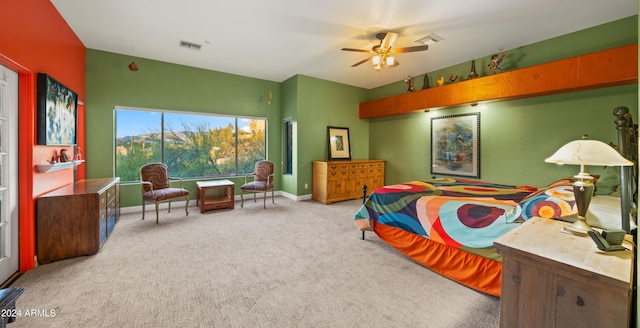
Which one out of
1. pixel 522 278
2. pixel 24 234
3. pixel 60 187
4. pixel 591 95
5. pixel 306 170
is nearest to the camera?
pixel 522 278

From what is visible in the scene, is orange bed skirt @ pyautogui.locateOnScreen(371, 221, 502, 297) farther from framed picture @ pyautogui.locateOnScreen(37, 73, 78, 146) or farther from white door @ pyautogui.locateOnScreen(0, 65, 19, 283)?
framed picture @ pyautogui.locateOnScreen(37, 73, 78, 146)

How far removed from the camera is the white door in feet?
7.50

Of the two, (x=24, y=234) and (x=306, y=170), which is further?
(x=306, y=170)

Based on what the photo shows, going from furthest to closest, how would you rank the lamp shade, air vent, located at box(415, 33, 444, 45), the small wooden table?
Result: the small wooden table → air vent, located at box(415, 33, 444, 45) → the lamp shade

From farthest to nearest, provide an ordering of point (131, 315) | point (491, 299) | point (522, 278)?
point (491, 299), point (131, 315), point (522, 278)

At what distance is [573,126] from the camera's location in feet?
12.1

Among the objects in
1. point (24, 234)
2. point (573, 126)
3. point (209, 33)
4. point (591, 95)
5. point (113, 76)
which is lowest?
point (24, 234)

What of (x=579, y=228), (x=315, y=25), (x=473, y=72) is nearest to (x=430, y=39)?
(x=473, y=72)

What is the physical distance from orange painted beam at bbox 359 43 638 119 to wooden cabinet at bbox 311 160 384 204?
5.67 feet

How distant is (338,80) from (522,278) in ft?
18.8

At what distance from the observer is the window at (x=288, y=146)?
20.3ft

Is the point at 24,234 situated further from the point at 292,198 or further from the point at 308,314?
the point at 292,198

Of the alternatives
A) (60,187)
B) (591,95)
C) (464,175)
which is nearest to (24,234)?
(60,187)

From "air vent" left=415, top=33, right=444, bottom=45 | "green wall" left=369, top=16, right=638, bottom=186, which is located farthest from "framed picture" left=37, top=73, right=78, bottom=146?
"green wall" left=369, top=16, right=638, bottom=186
